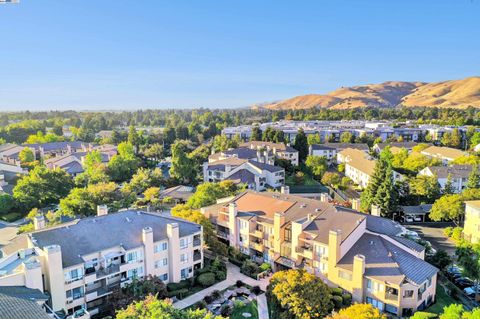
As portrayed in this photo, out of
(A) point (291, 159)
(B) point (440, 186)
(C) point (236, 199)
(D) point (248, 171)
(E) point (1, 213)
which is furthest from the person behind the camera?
(A) point (291, 159)

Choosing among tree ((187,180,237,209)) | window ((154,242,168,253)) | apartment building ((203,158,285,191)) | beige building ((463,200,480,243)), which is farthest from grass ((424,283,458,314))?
apartment building ((203,158,285,191))

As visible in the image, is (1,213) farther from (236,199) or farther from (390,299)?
(390,299)

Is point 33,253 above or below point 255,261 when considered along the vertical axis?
above

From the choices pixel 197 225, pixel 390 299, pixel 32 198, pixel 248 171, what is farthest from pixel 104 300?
pixel 248 171

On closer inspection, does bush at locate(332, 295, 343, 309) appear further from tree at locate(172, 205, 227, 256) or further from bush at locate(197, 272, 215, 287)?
tree at locate(172, 205, 227, 256)

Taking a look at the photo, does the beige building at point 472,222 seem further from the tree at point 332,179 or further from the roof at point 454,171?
the tree at point 332,179

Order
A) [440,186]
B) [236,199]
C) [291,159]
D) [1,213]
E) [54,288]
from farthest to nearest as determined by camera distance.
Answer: [291,159] → [440,186] → [1,213] → [236,199] → [54,288]

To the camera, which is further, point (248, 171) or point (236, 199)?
point (248, 171)
